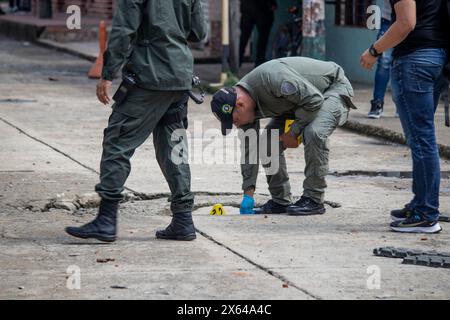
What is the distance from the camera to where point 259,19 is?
57.0 ft

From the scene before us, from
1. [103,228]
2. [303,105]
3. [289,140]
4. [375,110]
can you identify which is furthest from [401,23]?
[375,110]

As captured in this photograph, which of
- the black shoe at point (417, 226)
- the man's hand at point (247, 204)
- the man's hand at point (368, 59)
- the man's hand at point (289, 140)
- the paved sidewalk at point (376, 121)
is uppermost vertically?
the man's hand at point (368, 59)

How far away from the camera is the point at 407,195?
8.76m

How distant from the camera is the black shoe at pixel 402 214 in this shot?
7414 mm

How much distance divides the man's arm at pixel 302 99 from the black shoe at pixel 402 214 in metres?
0.82

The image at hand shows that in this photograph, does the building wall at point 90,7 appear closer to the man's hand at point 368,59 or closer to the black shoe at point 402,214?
the black shoe at point 402,214

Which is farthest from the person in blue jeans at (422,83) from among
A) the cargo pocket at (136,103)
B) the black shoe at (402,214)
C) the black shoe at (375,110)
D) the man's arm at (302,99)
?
the black shoe at (375,110)

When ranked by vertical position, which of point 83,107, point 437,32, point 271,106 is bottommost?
point 83,107

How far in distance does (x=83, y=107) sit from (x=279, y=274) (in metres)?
8.48

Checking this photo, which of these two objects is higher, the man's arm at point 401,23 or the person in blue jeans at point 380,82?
the man's arm at point 401,23

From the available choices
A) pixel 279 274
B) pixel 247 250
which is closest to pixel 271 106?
pixel 247 250

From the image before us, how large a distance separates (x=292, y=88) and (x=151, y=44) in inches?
46.6
